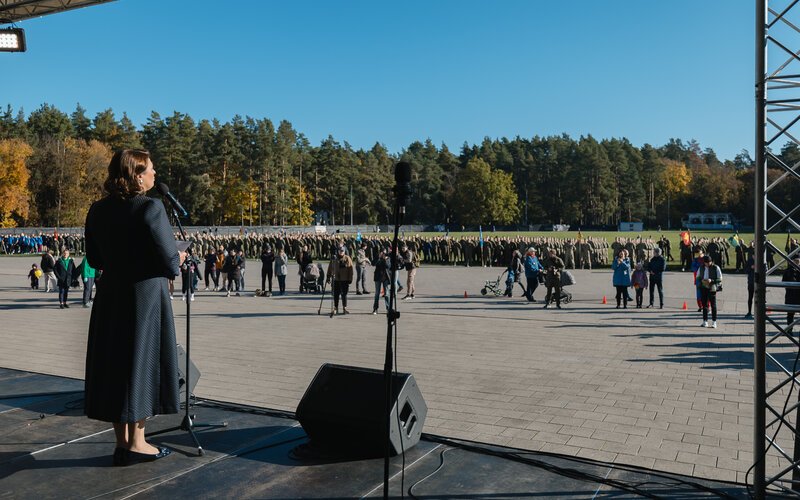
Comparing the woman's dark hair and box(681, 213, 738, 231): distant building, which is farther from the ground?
box(681, 213, 738, 231): distant building

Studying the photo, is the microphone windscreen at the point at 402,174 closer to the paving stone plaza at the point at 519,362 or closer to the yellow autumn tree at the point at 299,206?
the paving stone plaza at the point at 519,362

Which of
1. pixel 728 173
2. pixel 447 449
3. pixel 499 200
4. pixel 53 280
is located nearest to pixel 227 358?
pixel 447 449

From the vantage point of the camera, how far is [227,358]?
9656mm

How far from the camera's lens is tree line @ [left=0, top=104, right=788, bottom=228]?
73.0 metres

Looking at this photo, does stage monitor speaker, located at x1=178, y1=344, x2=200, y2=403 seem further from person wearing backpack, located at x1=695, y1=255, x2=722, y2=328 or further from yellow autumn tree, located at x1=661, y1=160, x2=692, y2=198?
yellow autumn tree, located at x1=661, y1=160, x2=692, y2=198

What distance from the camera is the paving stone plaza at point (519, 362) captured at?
18.8 ft

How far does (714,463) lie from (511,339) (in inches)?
261

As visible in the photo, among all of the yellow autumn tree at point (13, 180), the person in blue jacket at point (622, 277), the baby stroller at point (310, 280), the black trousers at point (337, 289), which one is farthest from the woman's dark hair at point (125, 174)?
the yellow autumn tree at point (13, 180)

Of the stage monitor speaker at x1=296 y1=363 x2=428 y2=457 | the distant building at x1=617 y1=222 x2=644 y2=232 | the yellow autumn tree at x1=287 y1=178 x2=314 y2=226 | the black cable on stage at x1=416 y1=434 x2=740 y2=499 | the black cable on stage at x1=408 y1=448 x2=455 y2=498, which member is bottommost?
the black cable on stage at x1=416 y1=434 x2=740 y2=499

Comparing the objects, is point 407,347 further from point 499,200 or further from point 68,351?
point 499,200

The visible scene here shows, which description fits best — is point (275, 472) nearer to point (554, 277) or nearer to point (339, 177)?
point (554, 277)

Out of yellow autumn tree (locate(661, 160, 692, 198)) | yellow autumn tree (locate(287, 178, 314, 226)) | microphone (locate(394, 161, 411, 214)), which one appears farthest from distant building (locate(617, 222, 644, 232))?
microphone (locate(394, 161, 411, 214))

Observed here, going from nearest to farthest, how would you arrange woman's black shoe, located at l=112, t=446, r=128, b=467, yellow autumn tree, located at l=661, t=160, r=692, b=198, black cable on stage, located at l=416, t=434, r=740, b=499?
black cable on stage, located at l=416, t=434, r=740, b=499 → woman's black shoe, located at l=112, t=446, r=128, b=467 → yellow autumn tree, located at l=661, t=160, r=692, b=198

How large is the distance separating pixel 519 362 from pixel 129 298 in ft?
21.4
